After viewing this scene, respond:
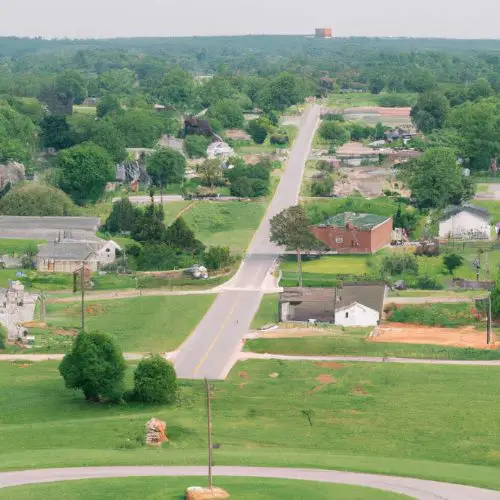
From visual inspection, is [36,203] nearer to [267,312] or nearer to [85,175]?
[85,175]

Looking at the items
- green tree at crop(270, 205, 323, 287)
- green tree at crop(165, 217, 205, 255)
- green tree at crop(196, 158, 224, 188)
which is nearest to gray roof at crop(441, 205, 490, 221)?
green tree at crop(270, 205, 323, 287)

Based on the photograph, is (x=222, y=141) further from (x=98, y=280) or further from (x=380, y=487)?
(x=380, y=487)

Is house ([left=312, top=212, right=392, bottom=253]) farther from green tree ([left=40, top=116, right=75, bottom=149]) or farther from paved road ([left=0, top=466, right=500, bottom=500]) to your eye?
green tree ([left=40, top=116, right=75, bottom=149])

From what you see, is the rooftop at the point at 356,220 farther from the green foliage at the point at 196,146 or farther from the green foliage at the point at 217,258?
the green foliage at the point at 196,146

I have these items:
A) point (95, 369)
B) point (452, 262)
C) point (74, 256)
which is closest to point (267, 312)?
point (452, 262)

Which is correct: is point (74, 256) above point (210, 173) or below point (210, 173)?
below

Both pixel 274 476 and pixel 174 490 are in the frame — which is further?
pixel 274 476

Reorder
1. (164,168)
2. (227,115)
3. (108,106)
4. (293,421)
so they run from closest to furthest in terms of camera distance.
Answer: (293,421)
(164,168)
(227,115)
(108,106)

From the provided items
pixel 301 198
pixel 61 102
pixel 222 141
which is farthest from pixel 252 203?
pixel 61 102
